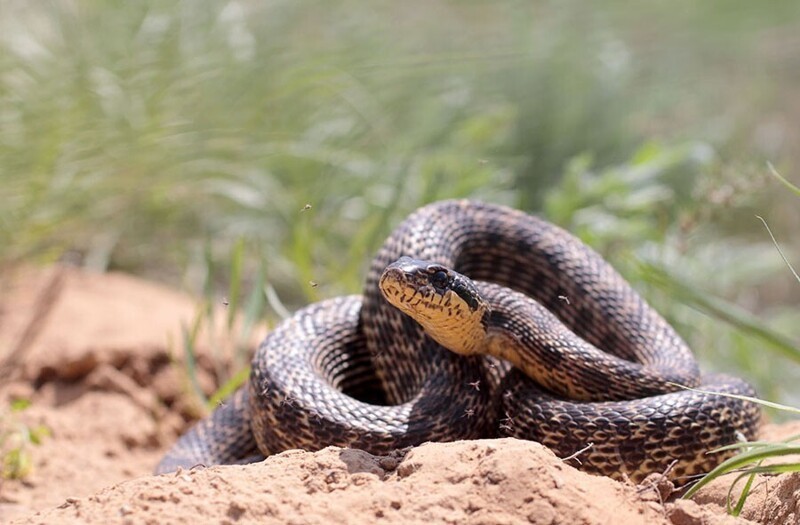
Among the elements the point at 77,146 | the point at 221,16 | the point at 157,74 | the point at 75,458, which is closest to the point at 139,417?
the point at 75,458

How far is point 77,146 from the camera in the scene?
7.68 meters

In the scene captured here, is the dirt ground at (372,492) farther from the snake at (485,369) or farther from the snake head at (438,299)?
the snake head at (438,299)

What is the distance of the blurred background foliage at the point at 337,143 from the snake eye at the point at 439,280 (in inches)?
68.2

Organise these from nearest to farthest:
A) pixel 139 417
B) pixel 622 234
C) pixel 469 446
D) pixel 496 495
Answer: pixel 496 495, pixel 469 446, pixel 139 417, pixel 622 234

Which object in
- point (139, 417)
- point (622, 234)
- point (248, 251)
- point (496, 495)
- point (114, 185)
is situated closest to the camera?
point (496, 495)

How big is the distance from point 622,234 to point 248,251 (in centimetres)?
346

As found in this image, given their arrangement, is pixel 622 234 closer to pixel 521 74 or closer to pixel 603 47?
pixel 521 74

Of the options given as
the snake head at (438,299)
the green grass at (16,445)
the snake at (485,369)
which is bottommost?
the green grass at (16,445)

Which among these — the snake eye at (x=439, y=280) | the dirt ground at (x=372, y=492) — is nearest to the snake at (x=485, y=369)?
the snake eye at (x=439, y=280)

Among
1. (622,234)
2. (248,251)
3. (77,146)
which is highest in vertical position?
(77,146)

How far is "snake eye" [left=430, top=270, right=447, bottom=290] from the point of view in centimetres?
422

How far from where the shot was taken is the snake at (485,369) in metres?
4.15

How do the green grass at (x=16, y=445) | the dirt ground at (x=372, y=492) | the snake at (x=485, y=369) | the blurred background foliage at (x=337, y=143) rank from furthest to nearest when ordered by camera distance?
the blurred background foliage at (x=337, y=143)
the green grass at (x=16, y=445)
the snake at (x=485, y=369)
the dirt ground at (x=372, y=492)

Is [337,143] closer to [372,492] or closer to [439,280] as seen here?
[439,280]
